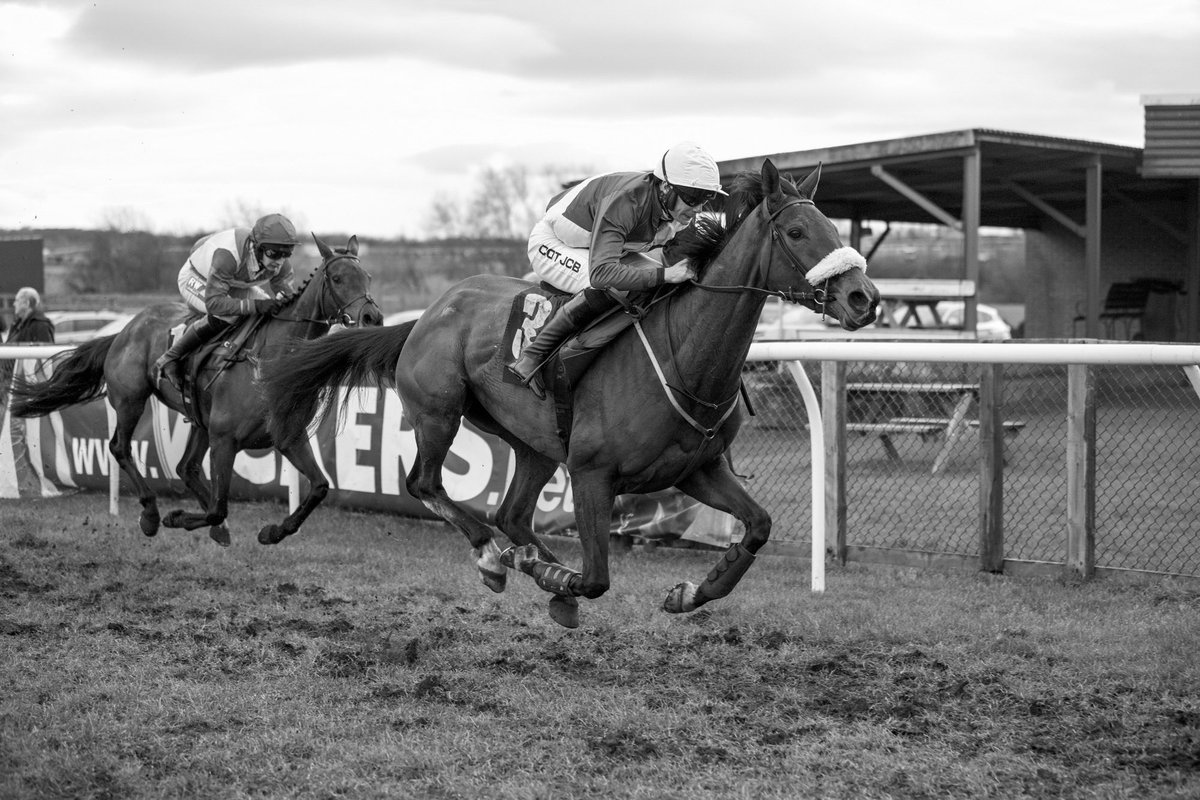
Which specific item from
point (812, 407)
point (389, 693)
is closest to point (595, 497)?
point (389, 693)

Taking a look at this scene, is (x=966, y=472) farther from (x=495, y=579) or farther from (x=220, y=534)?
(x=220, y=534)

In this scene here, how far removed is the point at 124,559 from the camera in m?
7.49

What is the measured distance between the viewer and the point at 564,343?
495 centimetres

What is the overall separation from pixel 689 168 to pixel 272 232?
380 centimetres

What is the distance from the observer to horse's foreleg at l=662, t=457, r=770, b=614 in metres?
4.76

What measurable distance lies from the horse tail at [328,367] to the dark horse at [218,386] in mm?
485

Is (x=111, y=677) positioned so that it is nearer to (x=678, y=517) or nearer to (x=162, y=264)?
(x=678, y=517)

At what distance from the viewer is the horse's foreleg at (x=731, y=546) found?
4.76 metres

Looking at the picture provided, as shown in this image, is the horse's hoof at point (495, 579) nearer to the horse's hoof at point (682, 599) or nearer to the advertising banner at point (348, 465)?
the horse's hoof at point (682, 599)

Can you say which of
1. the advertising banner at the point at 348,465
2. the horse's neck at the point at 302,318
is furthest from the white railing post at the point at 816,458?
the horse's neck at the point at 302,318

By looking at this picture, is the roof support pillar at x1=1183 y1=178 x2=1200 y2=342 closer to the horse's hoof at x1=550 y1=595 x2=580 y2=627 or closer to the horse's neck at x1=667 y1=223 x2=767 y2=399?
the horse's neck at x1=667 y1=223 x2=767 y2=399

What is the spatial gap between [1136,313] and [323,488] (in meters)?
14.6

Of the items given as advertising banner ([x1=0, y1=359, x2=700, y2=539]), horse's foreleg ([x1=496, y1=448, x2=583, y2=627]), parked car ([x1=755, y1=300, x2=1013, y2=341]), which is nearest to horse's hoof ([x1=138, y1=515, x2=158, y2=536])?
advertising banner ([x1=0, y1=359, x2=700, y2=539])

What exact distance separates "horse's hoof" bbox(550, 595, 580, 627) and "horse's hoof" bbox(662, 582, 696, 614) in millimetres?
381
